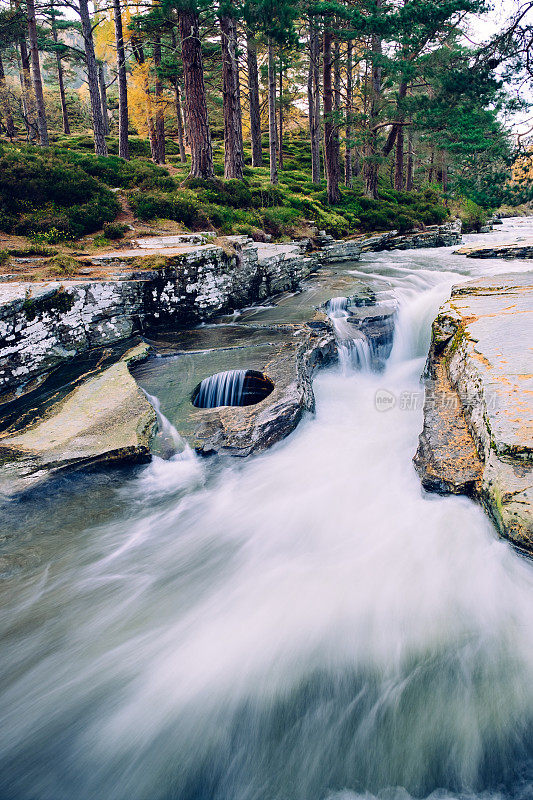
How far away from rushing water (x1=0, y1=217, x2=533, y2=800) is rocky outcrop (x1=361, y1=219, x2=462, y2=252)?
590 inches

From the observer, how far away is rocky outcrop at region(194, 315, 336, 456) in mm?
4840

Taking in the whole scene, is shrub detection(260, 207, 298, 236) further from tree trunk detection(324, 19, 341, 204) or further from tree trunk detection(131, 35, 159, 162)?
tree trunk detection(131, 35, 159, 162)

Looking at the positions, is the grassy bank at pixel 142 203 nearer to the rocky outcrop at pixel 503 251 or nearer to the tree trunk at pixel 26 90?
the rocky outcrop at pixel 503 251

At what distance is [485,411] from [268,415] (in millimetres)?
2497

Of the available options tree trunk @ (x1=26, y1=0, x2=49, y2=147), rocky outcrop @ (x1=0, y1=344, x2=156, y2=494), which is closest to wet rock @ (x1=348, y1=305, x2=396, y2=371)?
rocky outcrop @ (x1=0, y1=344, x2=156, y2=494)

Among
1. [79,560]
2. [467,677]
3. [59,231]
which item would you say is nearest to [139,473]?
[79,560]

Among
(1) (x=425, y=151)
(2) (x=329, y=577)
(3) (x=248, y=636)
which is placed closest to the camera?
(3) (x=248, y=636)

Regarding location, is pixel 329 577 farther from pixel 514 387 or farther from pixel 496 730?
pixel 514 387

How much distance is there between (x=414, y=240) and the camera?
1845cm

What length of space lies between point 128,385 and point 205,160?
11.9 meters

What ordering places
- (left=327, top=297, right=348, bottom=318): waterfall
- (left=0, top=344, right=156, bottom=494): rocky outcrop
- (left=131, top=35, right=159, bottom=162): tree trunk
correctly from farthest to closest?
(left=131, top=35, right=159, bottom=162): tree trunk
(left=327, top=297, right=348, bottom=318): waterfall
(left=0, top=344, right=156, bottom=494): rocky outcrop

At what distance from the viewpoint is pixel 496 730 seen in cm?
232

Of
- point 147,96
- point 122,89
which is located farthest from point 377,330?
point 147,96

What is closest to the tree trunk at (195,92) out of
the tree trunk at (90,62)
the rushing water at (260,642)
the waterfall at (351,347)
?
the tree trunk at (90,62)
